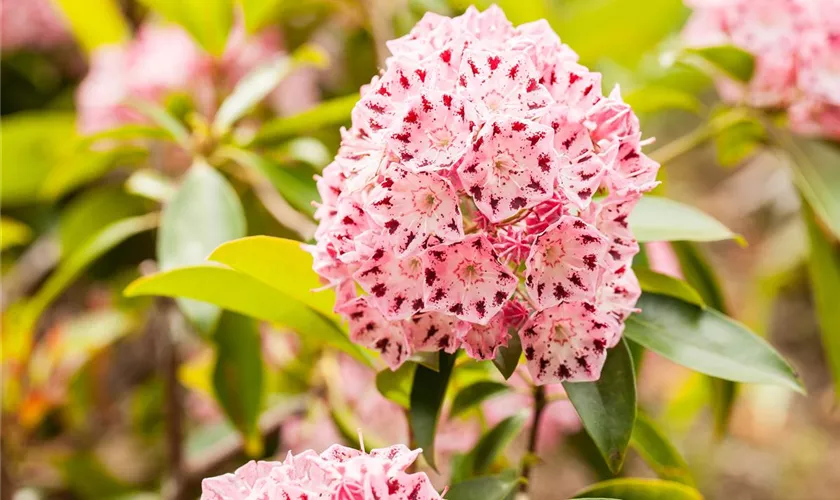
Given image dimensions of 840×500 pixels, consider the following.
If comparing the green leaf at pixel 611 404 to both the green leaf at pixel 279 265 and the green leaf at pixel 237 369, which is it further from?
the green leaf at pixel 237 369

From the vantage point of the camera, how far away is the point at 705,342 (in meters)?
0.78

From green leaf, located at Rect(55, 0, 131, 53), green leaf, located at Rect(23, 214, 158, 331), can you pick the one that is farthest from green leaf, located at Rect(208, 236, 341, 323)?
green leaf, located at Rect(55, 0, 131, 53)

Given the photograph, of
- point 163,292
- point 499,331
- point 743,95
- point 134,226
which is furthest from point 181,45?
point 499,331

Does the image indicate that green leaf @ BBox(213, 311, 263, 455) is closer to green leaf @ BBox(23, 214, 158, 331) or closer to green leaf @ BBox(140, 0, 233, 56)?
green leaf @ BBox(23, 214, 158, 331)

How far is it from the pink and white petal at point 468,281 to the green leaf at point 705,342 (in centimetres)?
19

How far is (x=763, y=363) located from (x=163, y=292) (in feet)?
1.82

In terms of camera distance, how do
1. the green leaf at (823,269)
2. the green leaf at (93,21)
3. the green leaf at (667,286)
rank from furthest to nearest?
the green leaf at (93,21) → the green leaf at (823,269) → the green leaf at (667,286)

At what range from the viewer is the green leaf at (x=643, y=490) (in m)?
0.77

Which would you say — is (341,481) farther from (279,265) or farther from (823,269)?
(823,269)

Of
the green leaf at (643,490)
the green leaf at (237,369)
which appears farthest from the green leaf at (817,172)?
the green leaf at (237,369)

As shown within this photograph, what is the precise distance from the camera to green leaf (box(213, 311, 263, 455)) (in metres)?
1.17

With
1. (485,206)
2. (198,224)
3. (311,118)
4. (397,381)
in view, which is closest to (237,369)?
(198,224)

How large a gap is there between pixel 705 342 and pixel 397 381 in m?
0.29

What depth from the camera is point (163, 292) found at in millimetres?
793
